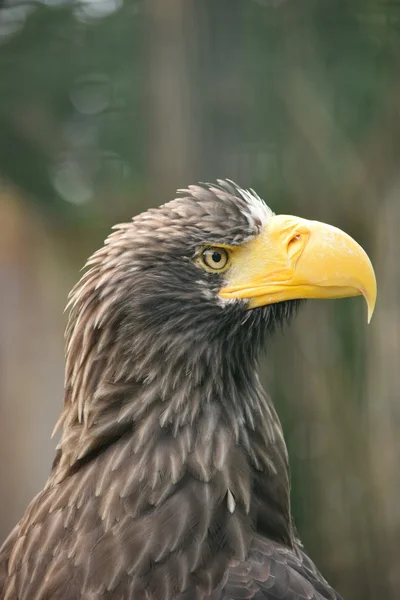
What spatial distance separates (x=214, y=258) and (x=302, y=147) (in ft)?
6.55

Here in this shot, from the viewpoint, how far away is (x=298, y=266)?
1.88 metres

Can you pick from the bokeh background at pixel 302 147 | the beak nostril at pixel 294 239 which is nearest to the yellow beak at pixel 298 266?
the beak nostril at pixel 294 239

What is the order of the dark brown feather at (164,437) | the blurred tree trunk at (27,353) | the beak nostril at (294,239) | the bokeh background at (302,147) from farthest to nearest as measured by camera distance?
the blurred tree trunk at (27,353)
the bokeh background at (302,147)
the beak nostril at (294,239)
the dark brown feather at (164,437)

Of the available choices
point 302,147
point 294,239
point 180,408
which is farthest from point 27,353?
point 294,239

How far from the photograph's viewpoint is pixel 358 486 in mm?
Answer: 3926

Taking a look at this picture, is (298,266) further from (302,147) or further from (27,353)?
(27,353)

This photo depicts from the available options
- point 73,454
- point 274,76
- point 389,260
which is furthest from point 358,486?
point 73,454

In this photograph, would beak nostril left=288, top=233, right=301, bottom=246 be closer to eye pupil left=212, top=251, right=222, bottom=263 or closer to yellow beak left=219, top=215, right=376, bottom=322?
yellow beak left=219, top=215, right=376, bottom=322

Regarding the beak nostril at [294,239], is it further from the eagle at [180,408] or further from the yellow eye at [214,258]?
the yellow eye at [214,258]

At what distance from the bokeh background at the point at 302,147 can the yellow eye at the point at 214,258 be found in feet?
5.27

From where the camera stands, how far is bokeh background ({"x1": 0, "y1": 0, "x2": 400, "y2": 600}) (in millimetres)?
3652

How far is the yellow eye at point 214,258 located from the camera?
1.95 m

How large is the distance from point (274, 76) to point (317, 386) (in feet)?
4.60

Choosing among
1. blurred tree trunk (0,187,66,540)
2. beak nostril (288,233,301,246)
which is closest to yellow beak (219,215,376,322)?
beak nostril (288,233,301,246)
